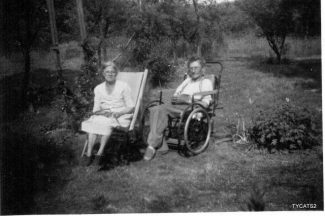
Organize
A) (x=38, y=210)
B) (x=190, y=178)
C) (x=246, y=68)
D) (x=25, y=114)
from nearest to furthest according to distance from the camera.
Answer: (x=38, y=210)
(x=190, y=178)
(x=25, y=114)
(x=246, y=68)

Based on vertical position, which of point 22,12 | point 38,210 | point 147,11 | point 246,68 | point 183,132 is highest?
point 147,11

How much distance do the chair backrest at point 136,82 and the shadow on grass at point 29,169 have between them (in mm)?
1274

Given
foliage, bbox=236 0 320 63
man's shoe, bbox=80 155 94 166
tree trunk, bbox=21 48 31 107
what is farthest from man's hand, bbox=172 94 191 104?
foliage, bbox=236 0 320 63

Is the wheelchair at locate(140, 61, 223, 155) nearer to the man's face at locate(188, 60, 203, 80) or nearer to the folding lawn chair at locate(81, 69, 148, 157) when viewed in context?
the man's face at locate(188, 60, 203, 80)

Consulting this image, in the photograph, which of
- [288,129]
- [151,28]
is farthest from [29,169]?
[151,28]

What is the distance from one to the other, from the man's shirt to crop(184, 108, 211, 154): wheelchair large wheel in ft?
0.96

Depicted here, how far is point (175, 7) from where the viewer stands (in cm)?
1702

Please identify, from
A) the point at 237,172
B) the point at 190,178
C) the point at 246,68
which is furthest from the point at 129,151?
the point at 246,68

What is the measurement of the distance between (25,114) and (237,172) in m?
5.59

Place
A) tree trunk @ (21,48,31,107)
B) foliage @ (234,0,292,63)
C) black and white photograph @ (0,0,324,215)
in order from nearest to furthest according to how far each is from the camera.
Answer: black and white photograph @ (0,0,324,215)
tree trunk @ (21,48,31,107)
foliage @ (234,0,292,63)

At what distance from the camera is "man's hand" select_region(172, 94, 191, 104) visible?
5.30 meters

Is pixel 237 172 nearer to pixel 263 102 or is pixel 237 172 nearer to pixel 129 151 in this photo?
pixel 129 151

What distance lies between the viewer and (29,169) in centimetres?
472

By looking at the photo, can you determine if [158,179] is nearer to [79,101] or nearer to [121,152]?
[121,152]
